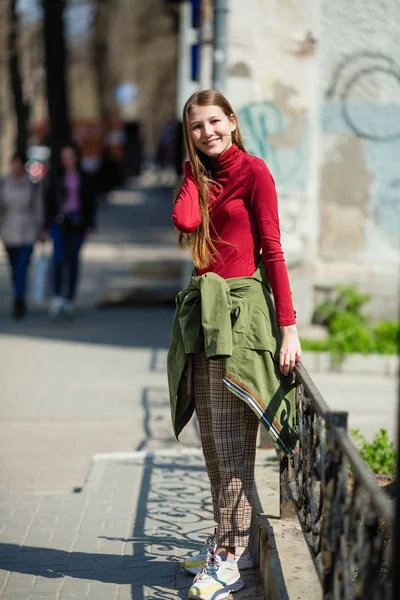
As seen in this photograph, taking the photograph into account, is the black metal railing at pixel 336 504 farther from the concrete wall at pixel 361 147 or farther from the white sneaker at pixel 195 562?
the concrete wall at pixel 361 147

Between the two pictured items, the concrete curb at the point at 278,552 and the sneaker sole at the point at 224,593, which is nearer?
the concrete curb at the point at 278,552

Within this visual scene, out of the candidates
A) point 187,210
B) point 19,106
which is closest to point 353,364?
point 187,210

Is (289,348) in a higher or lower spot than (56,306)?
higher

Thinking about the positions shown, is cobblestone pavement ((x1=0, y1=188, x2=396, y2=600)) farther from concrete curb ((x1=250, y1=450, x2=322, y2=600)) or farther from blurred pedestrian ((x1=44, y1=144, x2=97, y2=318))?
blurred pedestrian ((x1=44, y1=144, x2=97, y2=318))

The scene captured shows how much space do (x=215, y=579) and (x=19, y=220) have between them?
8.36 m

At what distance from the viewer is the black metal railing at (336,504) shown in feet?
9.06

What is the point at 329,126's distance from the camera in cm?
973

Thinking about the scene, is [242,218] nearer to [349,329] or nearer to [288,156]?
[349,329]

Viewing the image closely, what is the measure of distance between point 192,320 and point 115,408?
12.7 feet

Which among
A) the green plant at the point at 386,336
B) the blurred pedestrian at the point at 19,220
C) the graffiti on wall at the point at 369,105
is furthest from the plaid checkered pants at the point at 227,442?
the blurred pedestrian at the point at 19,220

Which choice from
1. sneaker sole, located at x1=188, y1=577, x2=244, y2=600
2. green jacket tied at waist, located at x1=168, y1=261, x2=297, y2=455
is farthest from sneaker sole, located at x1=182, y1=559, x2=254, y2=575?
green jacket tied at waist, located at x1=168, y1=261, x2=297, y2=455

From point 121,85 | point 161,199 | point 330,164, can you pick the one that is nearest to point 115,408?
point 330,164

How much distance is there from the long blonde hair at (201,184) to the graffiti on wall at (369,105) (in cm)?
597

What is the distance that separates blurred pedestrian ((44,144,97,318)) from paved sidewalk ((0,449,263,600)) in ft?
19.3
